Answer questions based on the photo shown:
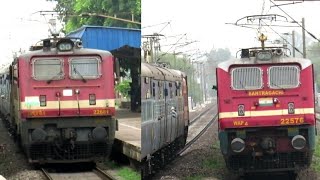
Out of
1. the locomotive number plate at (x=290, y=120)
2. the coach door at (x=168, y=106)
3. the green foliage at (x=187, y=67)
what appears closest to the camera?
the locomotive number plate at (x=290, y=120)

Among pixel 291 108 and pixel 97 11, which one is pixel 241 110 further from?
pixel 97 11

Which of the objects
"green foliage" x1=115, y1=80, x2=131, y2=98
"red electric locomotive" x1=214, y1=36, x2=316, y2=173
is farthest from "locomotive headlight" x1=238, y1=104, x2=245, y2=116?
"green foliage" x1=115, y1=80, x2=131, y2=98

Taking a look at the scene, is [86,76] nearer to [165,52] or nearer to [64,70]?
[64,70]

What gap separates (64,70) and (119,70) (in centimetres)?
73

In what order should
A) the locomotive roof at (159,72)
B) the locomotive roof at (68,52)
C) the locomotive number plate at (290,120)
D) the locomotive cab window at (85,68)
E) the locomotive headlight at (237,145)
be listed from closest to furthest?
the locomotive roof at (159,72) → the locomotive number plate at (290,120) → the locomotive headlight at (237,145) → the locomotive roof at (68,52) → the locomotive cab window at (85,68)

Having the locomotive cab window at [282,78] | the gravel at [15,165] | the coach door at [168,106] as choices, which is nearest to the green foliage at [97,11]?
the coach door at [168,106]

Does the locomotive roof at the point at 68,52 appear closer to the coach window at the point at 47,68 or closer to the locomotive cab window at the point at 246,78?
the coach window at the point at 47,68

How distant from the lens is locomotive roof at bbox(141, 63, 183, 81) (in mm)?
4417

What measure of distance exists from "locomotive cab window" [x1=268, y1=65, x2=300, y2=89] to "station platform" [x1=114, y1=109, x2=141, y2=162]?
217 cm

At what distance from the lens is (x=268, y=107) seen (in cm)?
462

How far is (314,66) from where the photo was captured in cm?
452

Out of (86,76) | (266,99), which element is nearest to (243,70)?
(266,99)

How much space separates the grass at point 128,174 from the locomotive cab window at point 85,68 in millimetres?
1279

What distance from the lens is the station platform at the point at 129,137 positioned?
672cm
